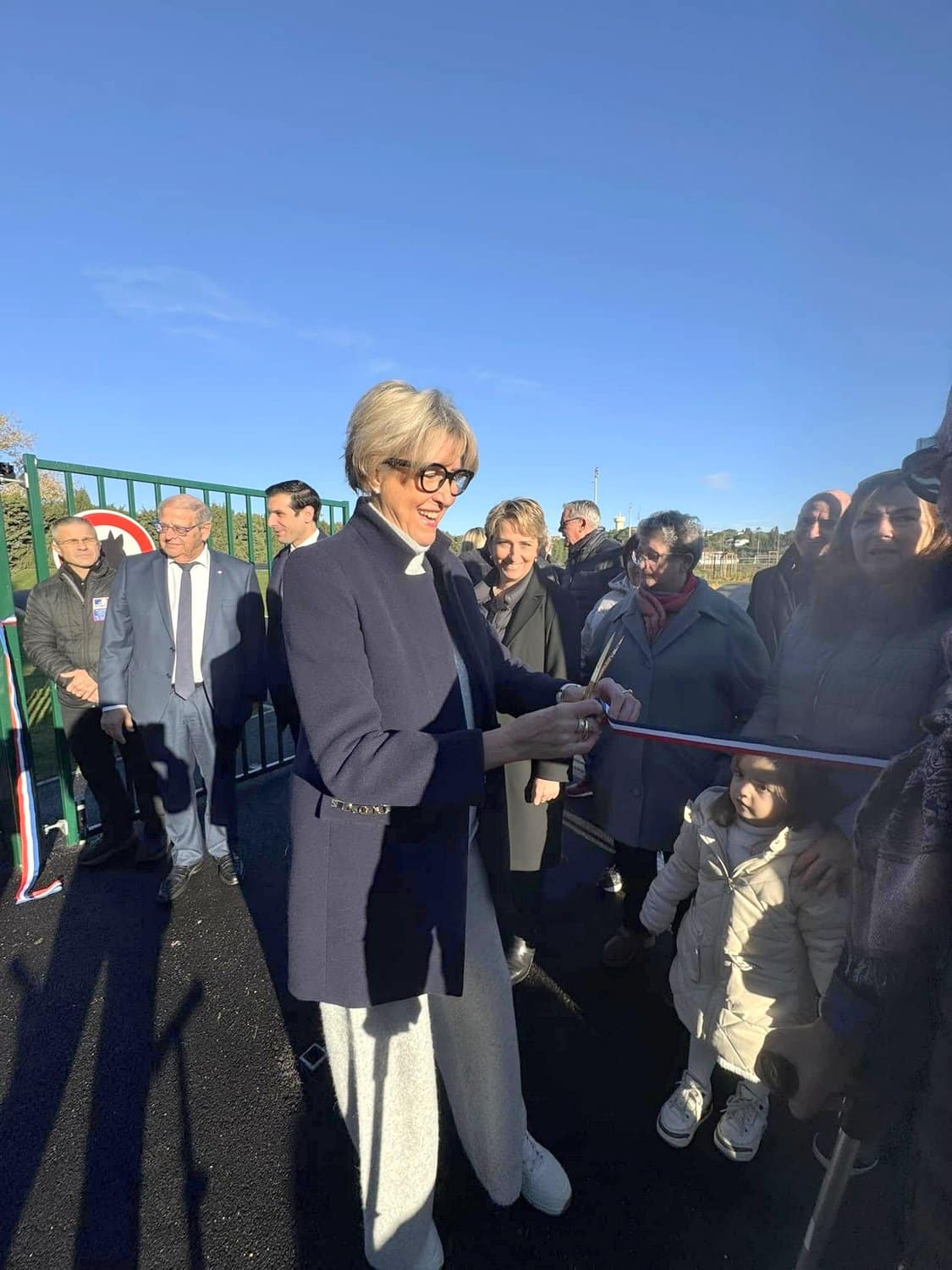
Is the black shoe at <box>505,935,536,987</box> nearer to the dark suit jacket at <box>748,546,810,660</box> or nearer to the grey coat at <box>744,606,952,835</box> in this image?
the grey coat at <box>744,606,952,835</box>

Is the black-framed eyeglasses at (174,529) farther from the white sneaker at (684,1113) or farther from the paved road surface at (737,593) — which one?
the paved road surface at (737,593)

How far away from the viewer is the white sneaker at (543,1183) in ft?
6.23

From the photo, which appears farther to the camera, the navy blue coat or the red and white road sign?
the red and white road sign

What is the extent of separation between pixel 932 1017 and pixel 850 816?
1020mm

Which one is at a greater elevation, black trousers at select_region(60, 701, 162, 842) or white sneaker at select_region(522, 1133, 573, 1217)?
black trousers at select_region(60, 701, 162, 842)

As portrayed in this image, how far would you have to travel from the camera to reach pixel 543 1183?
6.25ft

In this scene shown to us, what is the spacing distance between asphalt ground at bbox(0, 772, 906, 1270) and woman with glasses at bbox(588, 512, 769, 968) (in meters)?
0.89

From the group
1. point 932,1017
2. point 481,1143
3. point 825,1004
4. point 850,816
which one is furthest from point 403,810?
point 850,816

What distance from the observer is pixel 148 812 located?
406 centimetres

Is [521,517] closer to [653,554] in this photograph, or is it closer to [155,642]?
[653,554]

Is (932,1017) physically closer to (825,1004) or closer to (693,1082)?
(825,1004)

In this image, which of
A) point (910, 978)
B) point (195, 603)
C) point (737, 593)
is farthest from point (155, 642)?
point (737, 593)

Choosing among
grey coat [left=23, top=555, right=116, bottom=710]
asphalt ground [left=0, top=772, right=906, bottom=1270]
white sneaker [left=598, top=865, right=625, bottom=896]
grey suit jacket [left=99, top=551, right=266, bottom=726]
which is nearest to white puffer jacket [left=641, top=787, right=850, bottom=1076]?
asphalt ground [left=0, top=772, right=906, bottom=1270]

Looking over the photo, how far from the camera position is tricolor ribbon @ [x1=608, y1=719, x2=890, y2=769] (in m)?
1.55
